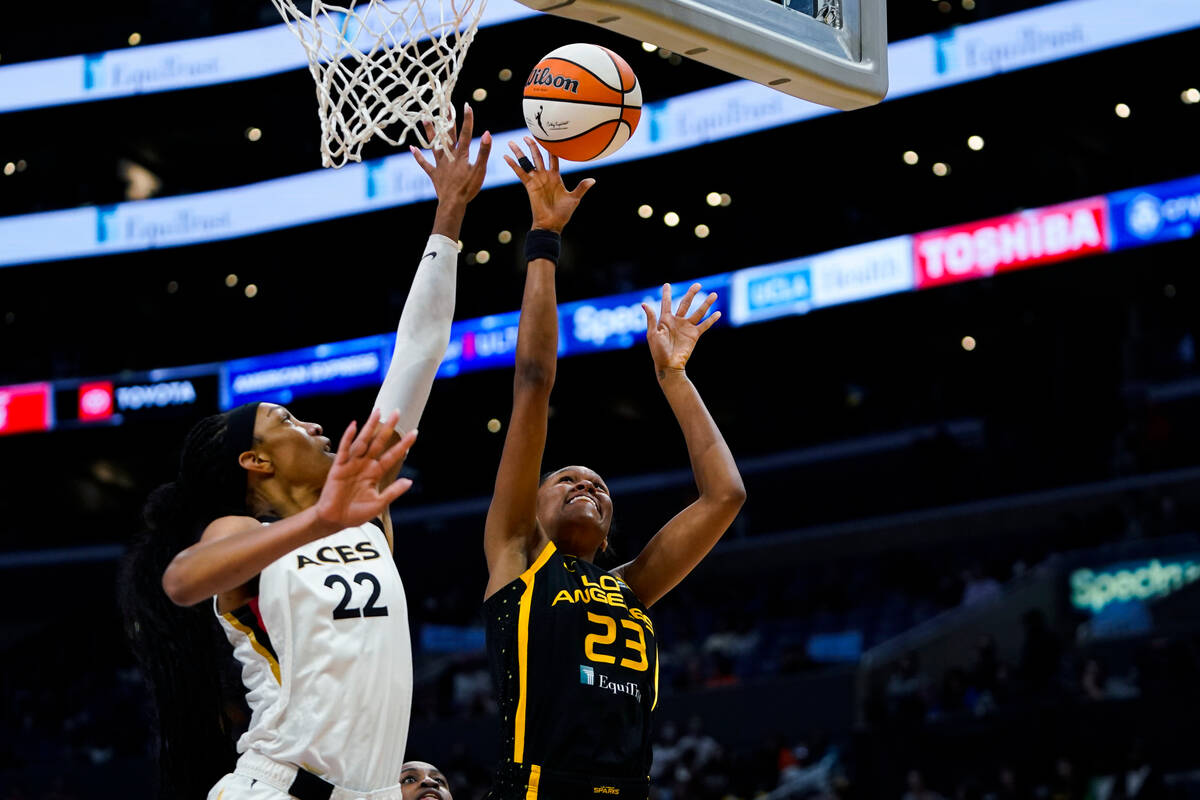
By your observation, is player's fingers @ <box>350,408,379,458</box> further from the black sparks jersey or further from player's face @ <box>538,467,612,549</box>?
player's face @ <box>538,467,612,549</box>

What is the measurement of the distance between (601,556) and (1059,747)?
912 cm

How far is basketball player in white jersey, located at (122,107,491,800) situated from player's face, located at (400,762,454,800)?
151 centimetres

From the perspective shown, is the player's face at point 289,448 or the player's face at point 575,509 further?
the player's face at point 575,509

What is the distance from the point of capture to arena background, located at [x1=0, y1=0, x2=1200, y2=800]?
52.7ft

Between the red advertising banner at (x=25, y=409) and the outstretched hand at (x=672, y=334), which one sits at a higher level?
the red advertising banner at (x=25, y=409)

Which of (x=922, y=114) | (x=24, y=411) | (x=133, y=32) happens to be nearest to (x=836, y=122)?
(x=922, y=114)

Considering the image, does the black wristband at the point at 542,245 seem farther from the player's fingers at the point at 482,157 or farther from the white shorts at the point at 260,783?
the white shorts at the point at 260,783

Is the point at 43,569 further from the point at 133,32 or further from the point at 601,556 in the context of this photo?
the point at 601,556

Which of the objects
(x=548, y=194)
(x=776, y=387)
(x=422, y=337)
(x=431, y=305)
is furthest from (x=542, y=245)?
(x=776, y=387)

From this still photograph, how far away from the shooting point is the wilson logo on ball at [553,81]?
16.5ft

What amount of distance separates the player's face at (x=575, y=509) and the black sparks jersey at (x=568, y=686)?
15cm

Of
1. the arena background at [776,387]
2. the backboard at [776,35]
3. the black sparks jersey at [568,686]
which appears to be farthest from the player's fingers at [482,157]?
A: the arena background at [776,387]

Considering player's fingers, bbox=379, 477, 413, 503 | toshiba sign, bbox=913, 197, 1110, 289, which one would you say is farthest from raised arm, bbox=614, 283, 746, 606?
toshiba sign, bbox=913, 197, 1110, 289

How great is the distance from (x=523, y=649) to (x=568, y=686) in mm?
167
